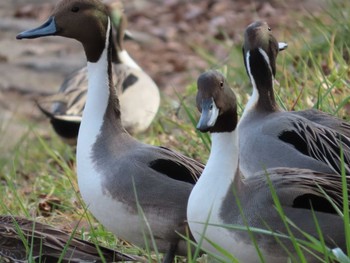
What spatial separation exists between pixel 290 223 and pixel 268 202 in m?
0.28

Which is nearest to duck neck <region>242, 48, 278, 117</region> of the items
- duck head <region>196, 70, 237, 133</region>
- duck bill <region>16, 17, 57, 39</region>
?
duck bill <region>16, 17, 57, 39</region>

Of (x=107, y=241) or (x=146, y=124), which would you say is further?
(x=146, y=124)

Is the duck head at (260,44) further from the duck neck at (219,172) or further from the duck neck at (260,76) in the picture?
the duck neck at (219,172)

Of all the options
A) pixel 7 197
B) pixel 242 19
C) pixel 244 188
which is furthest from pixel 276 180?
pixel 242 19

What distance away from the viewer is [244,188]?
427cm

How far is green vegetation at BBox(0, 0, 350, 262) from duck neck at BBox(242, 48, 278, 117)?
0.44ft

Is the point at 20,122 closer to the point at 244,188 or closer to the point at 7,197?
the point at 7,197

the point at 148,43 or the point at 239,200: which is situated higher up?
the point at 239,200

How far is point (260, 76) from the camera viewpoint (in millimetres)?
5742

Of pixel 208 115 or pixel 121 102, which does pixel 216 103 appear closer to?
pixel 208 115

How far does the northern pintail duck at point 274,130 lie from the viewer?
16.5ft

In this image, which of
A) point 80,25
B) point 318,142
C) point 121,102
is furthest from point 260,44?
point 121,102

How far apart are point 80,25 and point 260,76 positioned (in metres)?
1.06

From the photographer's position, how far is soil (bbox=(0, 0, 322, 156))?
38.8 ft
